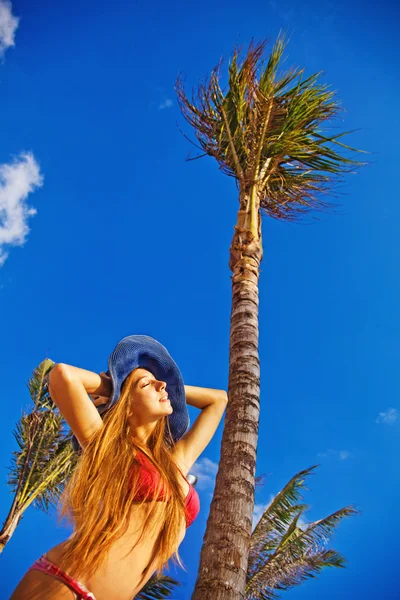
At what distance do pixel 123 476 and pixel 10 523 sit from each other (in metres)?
8.97

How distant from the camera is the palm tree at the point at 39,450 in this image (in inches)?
389

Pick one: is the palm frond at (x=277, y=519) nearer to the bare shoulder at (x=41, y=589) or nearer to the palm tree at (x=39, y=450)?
the palm tree at (x=39, y=450)

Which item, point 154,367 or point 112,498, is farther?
point 154,367

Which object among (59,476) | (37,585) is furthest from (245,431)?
(59,476)

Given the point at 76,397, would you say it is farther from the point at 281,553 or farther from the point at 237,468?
the point at 281,553

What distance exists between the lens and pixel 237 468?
3.18 meters

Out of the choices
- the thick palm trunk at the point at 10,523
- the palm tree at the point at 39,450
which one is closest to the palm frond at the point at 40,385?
the palm tree at the point at 39,450

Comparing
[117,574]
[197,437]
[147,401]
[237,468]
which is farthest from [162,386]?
[237,468]

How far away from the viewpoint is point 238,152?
23.5ft

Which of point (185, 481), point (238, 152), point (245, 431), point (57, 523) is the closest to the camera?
point (57, 523)

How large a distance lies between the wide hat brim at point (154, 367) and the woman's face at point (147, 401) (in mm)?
86

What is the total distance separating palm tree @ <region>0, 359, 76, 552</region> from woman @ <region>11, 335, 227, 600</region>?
8056 mm

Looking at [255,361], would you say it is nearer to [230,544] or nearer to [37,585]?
[230,544]

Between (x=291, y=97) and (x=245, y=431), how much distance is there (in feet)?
18.8
